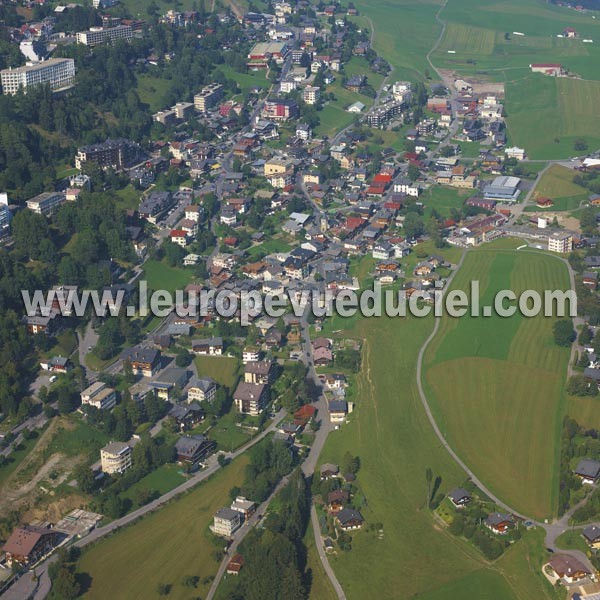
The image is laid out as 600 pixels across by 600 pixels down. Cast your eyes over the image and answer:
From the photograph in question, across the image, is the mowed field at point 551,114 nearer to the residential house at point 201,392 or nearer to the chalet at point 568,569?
the residential house at point 201,392

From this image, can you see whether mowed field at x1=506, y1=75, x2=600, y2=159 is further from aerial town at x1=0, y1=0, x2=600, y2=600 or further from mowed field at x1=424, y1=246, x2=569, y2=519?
mowed field at x1=424, y1=246, x2=569, y2=519

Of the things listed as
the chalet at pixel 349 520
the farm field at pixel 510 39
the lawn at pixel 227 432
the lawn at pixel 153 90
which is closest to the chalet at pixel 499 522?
the chalet at pixel 349 520

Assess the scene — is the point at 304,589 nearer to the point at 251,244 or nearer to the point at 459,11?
the point at 251,244

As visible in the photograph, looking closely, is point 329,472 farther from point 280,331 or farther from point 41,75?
point 41,75

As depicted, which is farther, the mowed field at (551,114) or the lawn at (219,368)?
the mowed field at (551,114)

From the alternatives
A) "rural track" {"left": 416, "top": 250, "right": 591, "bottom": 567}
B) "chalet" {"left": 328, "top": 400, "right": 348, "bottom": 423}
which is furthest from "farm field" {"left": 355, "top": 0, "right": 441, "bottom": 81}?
"chalet" {"left": 328, "top": 400, "right": 348, "bottom": 423}

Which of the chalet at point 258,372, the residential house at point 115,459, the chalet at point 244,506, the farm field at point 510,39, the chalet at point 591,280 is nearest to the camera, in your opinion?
the chalet at point 244,506

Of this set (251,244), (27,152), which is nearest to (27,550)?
(251,244)

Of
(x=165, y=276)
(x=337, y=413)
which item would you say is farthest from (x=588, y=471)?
(x=165, y=276)
